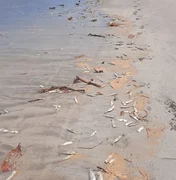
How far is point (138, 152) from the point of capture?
6.62 meters

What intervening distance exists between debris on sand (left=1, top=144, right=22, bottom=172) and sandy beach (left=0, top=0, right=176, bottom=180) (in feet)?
0.07

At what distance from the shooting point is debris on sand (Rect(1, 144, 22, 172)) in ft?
20.4

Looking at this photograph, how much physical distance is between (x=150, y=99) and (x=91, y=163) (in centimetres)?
319

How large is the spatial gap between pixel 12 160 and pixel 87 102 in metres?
2.90

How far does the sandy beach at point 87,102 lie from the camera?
20.7 feet

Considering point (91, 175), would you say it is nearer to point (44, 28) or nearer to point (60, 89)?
point (60, 89)

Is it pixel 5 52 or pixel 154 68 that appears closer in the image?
pixel 154 68

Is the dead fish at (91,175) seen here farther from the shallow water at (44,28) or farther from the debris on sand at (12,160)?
the shallow water at (44,28)

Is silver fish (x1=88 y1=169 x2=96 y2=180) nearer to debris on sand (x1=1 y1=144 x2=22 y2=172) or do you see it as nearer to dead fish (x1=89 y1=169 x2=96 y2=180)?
dead fish (x1=89 y1=169 x2=96 y2=180)

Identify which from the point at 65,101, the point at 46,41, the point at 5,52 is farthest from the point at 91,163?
the point at 46,41

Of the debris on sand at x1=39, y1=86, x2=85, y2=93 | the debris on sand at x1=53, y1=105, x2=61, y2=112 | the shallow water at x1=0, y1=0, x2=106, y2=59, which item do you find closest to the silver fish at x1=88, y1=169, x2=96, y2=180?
the debris on sand at x1=53, y1=105, x2=61, y2=112

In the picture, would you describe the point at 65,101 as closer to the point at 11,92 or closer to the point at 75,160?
the point at 11,92

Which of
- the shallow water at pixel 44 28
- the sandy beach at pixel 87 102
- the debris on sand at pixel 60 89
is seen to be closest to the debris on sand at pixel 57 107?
the sandy beach at pixel 87 102

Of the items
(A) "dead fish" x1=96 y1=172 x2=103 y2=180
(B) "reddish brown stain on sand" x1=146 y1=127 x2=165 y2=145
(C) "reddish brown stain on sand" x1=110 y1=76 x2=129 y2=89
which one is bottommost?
(A) "dead fish" x1=96 y1=172 x2=103 y2=180
